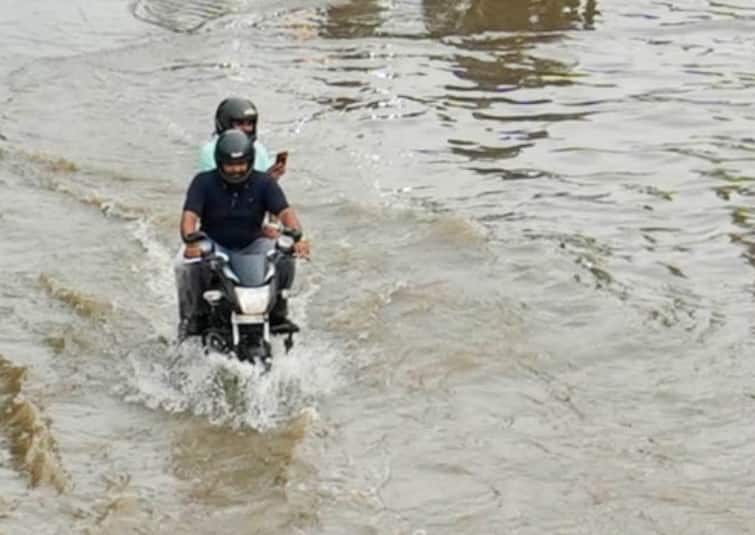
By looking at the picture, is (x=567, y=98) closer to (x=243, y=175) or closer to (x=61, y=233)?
(x=61, y=233)

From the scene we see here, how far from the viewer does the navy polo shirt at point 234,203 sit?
29.2ft

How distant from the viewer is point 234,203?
29.3 feet

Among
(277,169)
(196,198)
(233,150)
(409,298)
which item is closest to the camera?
(233,150)

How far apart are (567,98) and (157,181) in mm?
5661

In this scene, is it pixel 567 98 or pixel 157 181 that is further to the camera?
pixel 567 98

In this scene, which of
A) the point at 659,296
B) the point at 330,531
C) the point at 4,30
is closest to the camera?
the point at 330,531

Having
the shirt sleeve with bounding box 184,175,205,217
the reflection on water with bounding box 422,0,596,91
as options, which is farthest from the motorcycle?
the reflection on water with bounding box 422,0,596,91

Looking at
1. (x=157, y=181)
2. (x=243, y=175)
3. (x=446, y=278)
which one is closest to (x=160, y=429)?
(x=243, y=175)

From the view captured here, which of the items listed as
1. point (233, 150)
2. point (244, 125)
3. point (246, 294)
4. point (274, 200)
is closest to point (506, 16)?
point (244, 125)

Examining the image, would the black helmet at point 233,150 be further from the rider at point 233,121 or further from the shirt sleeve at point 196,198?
the rider at point 233,121

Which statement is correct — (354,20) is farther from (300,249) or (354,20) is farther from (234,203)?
(300,249)

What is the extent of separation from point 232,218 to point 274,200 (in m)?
0.29

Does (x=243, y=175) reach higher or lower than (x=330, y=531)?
higher

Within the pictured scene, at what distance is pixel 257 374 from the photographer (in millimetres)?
8688
